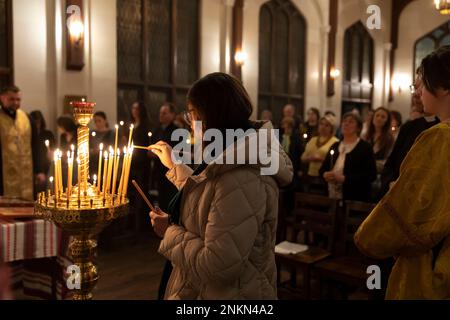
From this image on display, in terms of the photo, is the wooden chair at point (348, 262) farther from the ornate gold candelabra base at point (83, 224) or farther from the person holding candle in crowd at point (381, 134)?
the ornate gold candelabra base at point (83, 224)

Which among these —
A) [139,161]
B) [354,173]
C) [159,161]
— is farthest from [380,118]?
[139,161]

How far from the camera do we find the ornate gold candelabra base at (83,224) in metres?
1.59

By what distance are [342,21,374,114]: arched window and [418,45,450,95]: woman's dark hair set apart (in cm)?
1083

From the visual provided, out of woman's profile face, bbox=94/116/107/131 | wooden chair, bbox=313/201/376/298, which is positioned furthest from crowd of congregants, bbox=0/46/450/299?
woman's profile face, bbox=94/116/107/131

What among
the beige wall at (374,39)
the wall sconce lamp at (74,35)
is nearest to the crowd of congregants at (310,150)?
the wall sconce lamp at (74,35)

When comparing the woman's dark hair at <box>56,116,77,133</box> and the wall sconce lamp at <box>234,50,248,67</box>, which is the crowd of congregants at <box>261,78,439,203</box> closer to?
the woman's dark hair at <box>56,116,77,133</box>

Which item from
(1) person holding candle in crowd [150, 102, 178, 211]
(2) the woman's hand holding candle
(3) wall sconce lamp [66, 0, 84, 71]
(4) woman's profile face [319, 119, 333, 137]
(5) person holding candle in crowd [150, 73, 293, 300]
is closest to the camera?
(5) person holding candle in crowd [150, 73, 293, 300]

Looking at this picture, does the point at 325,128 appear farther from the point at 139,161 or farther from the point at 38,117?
the point at 38,117

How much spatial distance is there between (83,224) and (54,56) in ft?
15.7

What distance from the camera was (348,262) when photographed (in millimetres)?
3268

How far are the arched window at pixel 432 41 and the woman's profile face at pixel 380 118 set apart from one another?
8.81 m

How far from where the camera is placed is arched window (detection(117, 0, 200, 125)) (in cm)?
689
